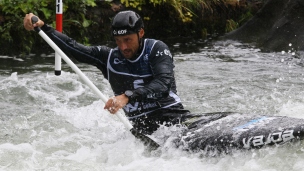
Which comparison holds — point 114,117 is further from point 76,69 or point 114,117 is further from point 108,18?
point 108,18

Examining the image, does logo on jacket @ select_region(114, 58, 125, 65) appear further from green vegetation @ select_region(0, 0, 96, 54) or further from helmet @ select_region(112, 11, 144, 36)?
green vegetation @ select_region(0, 0, 96, 54)

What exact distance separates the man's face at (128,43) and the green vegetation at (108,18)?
5.55m

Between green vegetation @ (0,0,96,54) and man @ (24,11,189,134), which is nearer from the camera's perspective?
man @ (24,11,189,134)

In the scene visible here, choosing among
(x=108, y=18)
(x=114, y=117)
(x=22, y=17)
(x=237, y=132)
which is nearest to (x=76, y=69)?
(x=237, y=132)

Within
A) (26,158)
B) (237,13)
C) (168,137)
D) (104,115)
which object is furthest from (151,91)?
(237,13)

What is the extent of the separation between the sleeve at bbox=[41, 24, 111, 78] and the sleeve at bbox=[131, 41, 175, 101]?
540mm

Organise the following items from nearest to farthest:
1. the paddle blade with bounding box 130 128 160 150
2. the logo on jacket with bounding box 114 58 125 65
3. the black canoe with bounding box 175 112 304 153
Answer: the black canoe with bounding box 175 112 304 153, the paddle blade with bounding box 130 128 160 150, the logo on jacket with bounding box 114 58 125 65

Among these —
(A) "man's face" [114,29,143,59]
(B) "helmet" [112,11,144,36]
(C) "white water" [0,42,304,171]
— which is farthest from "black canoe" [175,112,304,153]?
(B) "helmet" [112,11,144,36]

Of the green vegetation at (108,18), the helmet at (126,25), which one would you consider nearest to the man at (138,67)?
the helmet at (126,25)

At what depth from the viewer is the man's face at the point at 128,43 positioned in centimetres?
525

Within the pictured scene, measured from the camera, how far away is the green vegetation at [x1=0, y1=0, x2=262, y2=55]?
10.6 m

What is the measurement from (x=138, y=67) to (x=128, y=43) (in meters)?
0.28

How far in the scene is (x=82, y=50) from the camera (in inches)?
Result: 223

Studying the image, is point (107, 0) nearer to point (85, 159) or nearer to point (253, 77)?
point (253, 77)
